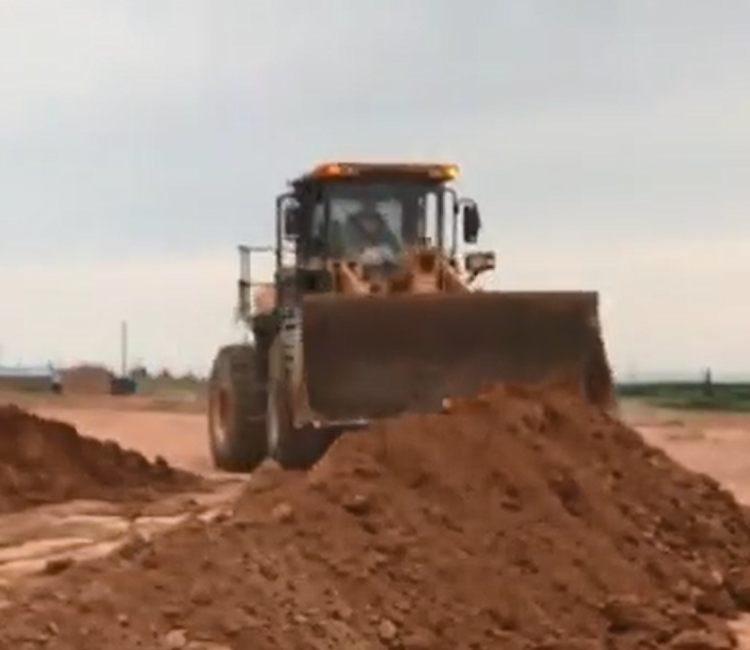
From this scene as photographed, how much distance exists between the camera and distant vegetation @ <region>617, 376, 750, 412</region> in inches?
1732

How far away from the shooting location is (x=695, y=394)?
53.0 metres

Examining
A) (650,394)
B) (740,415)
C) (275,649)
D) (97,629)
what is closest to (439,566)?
(275,649)

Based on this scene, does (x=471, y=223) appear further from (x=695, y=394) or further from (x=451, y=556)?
(x=695, y=394)

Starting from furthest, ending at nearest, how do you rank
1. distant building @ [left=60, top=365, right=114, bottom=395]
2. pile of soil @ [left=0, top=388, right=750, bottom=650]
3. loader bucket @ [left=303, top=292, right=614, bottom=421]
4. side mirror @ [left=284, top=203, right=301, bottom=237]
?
distant building @ [left=60, top=365, right=114, bottom=395]
side mirror @ [left=284, top=203, right=301, bottom=237]
loader bucket @ [left=303, top=292, right=614, bottom=421]
pile of soil @ [left=0, top=388, right=750, bottom=650]

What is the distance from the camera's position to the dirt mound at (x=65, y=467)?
14.0 metres

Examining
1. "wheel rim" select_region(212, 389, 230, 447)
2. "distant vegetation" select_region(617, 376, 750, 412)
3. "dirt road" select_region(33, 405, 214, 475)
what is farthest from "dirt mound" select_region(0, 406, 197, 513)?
"distant vegetation" select_region(617, 376, 750, 412)

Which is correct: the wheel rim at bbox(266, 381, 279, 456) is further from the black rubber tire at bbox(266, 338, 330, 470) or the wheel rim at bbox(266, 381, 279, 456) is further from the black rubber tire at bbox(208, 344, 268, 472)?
the black rubber tire at bbox(208, 344, 268, 472)

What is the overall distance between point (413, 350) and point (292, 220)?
11.2ft

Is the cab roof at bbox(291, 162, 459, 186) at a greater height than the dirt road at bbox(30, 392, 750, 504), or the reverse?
the cab roof at bbox(291, 162, 459, 186)

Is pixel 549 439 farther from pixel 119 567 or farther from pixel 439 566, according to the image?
pixel 119 567

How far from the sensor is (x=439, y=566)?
8.85 meters

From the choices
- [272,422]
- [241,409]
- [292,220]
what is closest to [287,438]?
[272,422]

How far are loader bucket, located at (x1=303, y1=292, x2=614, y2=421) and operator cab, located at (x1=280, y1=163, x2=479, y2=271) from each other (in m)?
2.43

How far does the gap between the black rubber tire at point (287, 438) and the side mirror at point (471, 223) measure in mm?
2276
